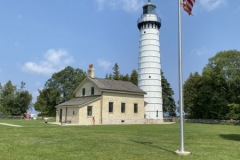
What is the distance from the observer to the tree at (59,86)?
61.9 meters

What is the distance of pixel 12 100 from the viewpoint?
6444 centimetres

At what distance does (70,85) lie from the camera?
2448 inches

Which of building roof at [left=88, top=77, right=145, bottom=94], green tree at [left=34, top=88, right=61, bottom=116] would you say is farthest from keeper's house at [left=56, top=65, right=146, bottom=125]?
green tree at [left=34, top=88, right=61, bottom=116]

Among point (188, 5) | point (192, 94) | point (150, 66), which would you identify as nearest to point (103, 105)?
point (150, 66)

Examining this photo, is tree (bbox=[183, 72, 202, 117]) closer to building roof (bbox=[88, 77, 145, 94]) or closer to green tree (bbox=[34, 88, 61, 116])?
building roof (bbox=[88, 77, 145, 94])

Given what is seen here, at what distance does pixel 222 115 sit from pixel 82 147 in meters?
38.7

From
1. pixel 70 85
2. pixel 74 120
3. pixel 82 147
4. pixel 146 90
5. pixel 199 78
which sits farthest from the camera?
pixel 70 85

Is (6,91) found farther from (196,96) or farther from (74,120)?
(196,96)

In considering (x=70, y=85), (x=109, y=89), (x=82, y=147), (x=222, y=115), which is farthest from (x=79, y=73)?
(x=82, y=147)

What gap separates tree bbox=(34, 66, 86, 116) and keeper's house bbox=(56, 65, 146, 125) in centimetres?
2089

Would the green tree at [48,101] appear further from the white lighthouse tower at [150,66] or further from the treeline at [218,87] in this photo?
the treeline at [218,87]

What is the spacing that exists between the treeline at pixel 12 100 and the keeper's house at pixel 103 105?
28.6 metres

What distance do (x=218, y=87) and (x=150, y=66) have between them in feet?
40.2

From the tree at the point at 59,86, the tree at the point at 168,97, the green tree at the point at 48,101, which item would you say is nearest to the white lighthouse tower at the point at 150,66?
the tree at the point at 168,97
